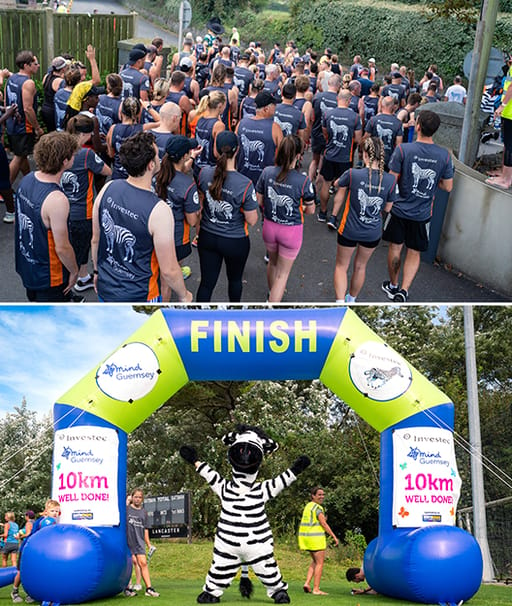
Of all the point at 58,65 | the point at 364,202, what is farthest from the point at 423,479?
the point at 58,65

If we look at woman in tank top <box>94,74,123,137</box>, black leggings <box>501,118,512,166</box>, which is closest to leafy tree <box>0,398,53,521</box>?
woman in tank top <box>94,74,123,137</box>

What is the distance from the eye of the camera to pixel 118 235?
535 centimetres

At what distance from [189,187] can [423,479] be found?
2980 mm

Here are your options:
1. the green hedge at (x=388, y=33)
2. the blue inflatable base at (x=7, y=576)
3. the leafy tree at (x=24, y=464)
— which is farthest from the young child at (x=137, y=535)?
the green hedge at (x=388, y=33)

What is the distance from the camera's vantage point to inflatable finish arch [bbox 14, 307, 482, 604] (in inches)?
201

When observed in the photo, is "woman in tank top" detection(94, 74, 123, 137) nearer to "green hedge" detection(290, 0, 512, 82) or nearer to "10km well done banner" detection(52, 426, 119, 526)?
"10km well done banner" detection(52, 426, 119, 526)

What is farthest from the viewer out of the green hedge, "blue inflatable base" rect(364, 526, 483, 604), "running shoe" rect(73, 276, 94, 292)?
the green hedge

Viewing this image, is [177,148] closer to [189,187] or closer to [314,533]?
[189,187]

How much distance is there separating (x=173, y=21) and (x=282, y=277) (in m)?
38.0

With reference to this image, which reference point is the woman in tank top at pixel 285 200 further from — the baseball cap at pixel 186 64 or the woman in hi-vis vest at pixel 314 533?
the baseball cap at pixel 186 64

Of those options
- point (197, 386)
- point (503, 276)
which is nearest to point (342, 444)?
point (197, 386)

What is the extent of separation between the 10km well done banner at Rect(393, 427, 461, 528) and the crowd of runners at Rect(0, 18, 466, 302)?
2.05 meters

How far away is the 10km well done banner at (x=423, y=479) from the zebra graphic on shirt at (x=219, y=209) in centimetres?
249

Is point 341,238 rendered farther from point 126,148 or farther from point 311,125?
point 311,125
